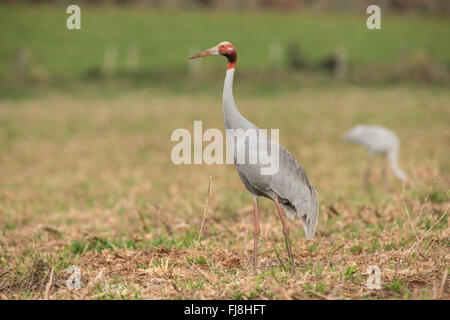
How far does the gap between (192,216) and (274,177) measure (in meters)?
2.96

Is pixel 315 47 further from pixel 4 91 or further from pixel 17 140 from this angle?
pixel 17 140

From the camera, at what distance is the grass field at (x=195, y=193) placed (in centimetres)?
432

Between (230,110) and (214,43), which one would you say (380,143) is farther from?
(214,43)

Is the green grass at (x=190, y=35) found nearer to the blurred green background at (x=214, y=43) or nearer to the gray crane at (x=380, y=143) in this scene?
the blurred green background at (x=214, y=43)

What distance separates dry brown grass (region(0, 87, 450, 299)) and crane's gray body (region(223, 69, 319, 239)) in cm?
54

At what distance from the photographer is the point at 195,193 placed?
9156mm

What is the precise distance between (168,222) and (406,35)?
125ft

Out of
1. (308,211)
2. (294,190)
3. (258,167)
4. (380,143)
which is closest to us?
(258,167)

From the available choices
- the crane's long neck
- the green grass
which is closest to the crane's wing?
the crane's long neck

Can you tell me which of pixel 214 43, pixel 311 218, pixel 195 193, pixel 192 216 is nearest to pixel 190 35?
pixel 214 43

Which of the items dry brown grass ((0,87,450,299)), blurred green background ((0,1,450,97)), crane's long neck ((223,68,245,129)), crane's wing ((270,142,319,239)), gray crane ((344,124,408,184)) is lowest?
dry brown grass ((0,87,450,299))

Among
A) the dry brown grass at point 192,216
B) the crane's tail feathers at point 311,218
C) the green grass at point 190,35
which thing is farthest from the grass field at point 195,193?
the green grass at point 190,35

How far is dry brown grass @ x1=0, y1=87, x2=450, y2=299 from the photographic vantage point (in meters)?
4.20

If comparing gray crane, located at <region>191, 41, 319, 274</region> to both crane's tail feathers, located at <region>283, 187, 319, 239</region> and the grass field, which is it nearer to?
crane's tail feathers, located at <region>283, 187, 319, 239</region>
